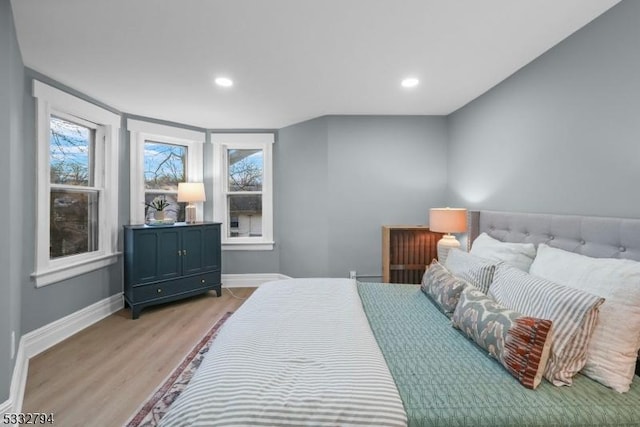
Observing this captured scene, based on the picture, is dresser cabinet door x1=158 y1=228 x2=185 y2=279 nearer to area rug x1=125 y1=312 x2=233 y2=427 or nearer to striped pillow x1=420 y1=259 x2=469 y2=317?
area rug x1=125 y1=312 x2=233 y2=427

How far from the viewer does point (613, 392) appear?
1.06m

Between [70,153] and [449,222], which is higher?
[70,153]

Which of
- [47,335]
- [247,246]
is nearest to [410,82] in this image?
[247,246]

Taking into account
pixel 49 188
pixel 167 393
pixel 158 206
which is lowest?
pixel 167 393

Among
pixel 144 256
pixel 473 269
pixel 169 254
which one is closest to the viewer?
pixel 473 269

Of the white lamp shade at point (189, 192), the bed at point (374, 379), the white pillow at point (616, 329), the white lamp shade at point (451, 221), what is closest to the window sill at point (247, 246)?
the white lamp shade at point (189, 192)

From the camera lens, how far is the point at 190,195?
3.73 m

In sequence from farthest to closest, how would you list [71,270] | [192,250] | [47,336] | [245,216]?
[245,216] → [192,250] → [71,270] → [47,336]

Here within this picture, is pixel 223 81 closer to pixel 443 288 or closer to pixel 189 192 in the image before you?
pixel 189 192

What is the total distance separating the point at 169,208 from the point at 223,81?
2174 millimetres

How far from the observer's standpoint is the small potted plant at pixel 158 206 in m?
3.59

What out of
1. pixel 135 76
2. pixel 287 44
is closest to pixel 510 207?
pixel 287 44

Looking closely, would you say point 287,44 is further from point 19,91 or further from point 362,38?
point 19,91

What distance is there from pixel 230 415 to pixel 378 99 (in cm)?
305
